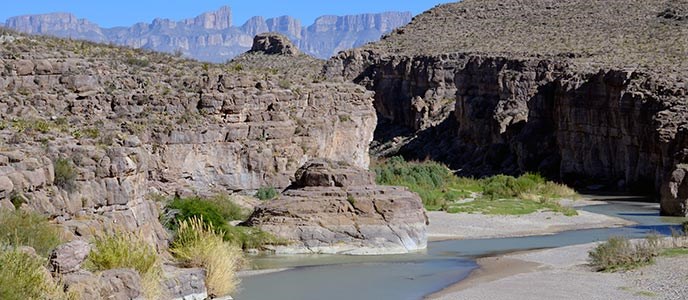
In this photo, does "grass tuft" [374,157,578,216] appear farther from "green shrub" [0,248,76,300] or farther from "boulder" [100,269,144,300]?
"green shrub" [0,248,76,300]

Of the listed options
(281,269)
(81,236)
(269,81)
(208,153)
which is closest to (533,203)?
(269,81)

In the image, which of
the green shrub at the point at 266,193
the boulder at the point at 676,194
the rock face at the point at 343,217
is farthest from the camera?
the boulder at the point at 676,194

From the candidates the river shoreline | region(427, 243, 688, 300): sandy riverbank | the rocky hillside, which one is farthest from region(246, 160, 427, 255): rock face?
the rocky hillside

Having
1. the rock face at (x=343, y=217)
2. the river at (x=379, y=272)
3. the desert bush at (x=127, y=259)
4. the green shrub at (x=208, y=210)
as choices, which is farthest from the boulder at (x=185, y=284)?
the rock face at (x=343, y=217)

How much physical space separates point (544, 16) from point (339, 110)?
175ft

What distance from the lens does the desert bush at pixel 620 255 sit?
29.1 meters

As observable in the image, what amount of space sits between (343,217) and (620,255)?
7.78 metres

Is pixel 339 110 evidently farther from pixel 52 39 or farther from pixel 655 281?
pixel 655 281

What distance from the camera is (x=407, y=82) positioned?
99250 mm

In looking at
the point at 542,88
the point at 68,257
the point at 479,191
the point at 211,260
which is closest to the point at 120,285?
the point at 68,257

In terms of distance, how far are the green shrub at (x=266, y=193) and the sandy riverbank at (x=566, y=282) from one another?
37.6ft

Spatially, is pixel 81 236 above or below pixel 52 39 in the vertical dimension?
below

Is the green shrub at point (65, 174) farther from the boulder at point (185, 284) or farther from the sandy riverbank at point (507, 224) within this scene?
the sandy riverbank at point (507, 224)

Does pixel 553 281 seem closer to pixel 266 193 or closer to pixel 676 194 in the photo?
pixel 266 193
